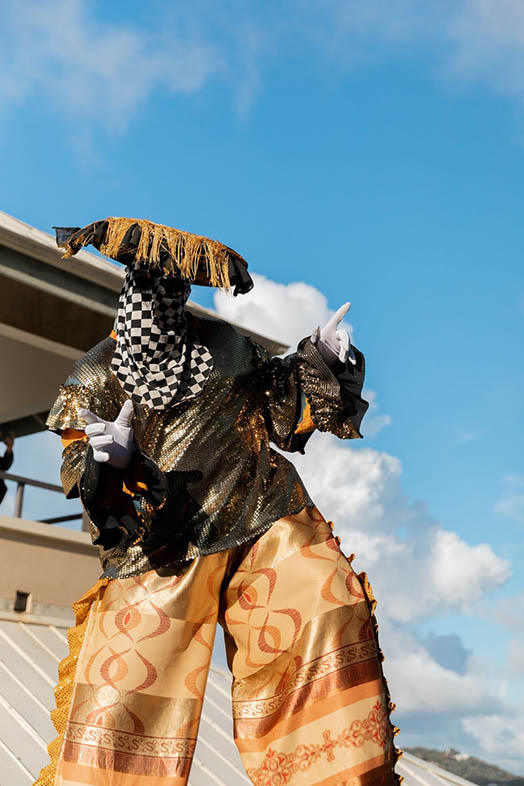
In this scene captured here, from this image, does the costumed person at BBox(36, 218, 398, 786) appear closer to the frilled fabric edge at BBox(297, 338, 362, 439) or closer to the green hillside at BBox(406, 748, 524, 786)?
the frilled fabric edge at BBox(297, 338, 362, 439)

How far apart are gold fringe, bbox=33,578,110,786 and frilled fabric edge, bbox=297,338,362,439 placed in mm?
879

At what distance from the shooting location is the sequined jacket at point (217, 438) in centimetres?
313

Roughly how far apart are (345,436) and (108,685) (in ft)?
3.57

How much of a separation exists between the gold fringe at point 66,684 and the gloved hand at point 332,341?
3.33ft

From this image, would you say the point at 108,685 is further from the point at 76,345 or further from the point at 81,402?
the point at 76,345

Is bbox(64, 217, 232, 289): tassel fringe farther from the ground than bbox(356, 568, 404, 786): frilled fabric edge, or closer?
farther from the ground

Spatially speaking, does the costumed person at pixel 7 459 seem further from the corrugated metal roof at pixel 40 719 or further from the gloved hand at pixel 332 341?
the gloved hand at pixel 332 341

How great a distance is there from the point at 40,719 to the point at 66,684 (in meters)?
1.57

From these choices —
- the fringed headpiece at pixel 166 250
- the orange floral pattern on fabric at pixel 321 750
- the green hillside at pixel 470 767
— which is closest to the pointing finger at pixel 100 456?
the fringed headpiece at pixel 166 250

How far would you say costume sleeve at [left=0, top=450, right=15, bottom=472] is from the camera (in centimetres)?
816

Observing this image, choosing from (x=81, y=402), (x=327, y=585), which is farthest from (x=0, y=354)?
(x=327, y=585)

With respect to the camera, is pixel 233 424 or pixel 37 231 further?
pixel 37 231

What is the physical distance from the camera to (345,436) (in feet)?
10.8

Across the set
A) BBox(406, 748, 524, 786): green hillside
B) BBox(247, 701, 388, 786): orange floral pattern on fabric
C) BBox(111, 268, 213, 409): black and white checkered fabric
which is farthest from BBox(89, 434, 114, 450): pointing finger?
BBox(406, 748, 524, 786): green hillside
